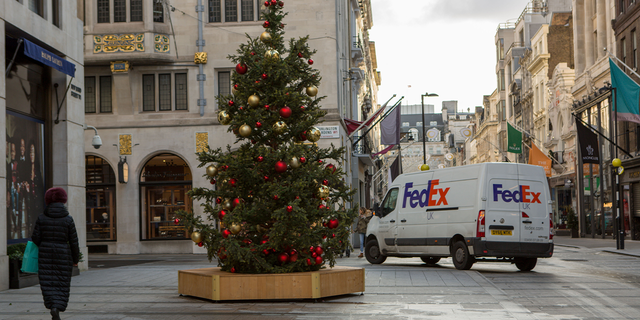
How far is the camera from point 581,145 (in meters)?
34.4

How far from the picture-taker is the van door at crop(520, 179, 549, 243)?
1667 centimetres

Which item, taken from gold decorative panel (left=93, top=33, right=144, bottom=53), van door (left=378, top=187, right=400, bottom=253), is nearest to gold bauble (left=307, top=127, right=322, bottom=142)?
van door (left=378, top=187, right=400, bottom=253)

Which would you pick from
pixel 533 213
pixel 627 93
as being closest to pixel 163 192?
pixel 533 213

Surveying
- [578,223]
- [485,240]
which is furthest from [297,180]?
[578,223]

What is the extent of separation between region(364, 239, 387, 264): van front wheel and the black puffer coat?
472 inches

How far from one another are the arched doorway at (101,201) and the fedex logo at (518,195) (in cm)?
1665

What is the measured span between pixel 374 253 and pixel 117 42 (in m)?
13.5

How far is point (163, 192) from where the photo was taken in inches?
1118

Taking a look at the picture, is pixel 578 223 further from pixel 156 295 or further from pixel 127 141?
pixel 156 295

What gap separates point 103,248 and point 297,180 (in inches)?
760

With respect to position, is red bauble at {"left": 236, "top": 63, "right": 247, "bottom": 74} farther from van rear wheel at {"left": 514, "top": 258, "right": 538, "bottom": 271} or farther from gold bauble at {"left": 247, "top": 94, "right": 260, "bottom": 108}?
van rear wheel at {"left": 514, "top": 258, "right": 538, "bottom": 271}

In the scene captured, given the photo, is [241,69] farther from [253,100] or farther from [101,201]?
[101,201]

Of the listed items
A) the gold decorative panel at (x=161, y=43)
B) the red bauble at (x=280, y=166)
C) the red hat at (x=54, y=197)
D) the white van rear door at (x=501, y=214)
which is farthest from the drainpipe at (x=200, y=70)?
the red hat at (x=54, y=197)

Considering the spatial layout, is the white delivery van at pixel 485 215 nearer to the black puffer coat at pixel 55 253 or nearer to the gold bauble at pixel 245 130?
the gold bauble at pixel 245 130
